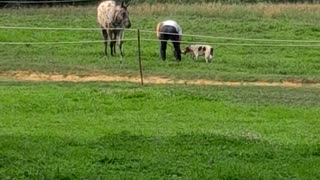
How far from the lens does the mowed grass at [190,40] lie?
19.4m

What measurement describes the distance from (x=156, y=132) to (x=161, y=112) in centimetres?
249

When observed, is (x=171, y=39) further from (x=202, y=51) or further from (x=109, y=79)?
(x=109, y=79)

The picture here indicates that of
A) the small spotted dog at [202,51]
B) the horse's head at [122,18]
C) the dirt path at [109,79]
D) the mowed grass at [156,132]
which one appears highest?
the mowed grass at [156,132]

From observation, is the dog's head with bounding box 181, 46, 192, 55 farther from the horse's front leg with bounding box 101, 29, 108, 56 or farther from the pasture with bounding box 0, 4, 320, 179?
the horse's front leg with bounding box 101, 29, 108, 56

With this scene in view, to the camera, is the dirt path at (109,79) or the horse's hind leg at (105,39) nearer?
the dirt path at (109,79)

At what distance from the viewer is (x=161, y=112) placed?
13.2m

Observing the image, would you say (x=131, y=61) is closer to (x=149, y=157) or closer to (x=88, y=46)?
(x=88, y=46)

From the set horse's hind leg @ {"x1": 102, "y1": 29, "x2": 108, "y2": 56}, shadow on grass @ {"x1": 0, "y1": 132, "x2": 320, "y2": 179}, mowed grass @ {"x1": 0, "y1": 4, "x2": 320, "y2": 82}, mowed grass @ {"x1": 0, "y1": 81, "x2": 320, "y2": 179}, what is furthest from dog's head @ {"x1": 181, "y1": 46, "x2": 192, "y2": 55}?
shadow on grass @ {"x1": 0, "y1": 132, "x2": 320, "y2": 179}

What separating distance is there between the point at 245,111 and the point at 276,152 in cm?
422

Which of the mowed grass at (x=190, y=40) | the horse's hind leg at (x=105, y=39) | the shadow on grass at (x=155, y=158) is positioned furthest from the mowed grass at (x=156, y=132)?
the horse's hind leg at (x=105, y=39)

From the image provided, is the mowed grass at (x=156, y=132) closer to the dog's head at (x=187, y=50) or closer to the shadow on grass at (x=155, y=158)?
the shadow on grass at (x=155, y=158)

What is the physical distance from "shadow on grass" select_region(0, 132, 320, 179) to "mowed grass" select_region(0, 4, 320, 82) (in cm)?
847

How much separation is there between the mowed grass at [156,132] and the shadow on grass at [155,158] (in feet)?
0.04

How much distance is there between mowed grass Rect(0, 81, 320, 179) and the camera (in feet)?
26.8
